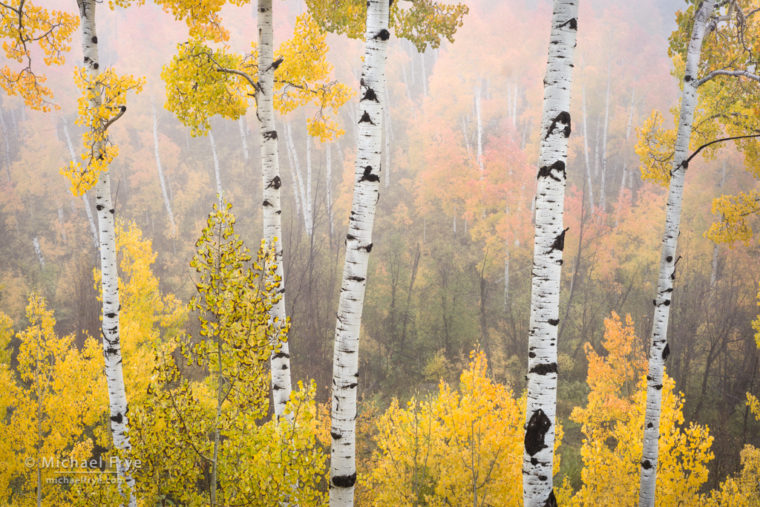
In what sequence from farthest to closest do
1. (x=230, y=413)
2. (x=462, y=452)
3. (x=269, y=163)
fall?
1. (x=462, y=452)
2. (x=269, y=163)
3. (x=230, y=413)

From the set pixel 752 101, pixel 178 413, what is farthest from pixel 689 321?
pixel 178 413

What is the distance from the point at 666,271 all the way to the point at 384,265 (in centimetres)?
1610

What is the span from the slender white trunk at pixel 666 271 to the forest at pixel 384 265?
38 mm

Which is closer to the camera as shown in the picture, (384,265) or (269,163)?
(269,163)

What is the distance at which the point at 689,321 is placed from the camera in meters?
15.5

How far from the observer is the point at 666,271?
5.08m

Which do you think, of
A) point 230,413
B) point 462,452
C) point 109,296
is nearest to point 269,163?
point 109,296

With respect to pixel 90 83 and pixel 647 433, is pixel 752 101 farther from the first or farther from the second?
pixel 90 83

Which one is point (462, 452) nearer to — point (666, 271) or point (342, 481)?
point (666, 271)

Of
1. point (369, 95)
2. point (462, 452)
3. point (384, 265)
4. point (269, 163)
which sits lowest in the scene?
point (462, 452)

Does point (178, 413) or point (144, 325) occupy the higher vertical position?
point (178, 413)

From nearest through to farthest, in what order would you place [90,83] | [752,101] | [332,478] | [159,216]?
[332,478] < [90,83] < [752,101] < [159,216]

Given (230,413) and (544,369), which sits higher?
(544,369)

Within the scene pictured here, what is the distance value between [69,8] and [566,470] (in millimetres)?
47903
